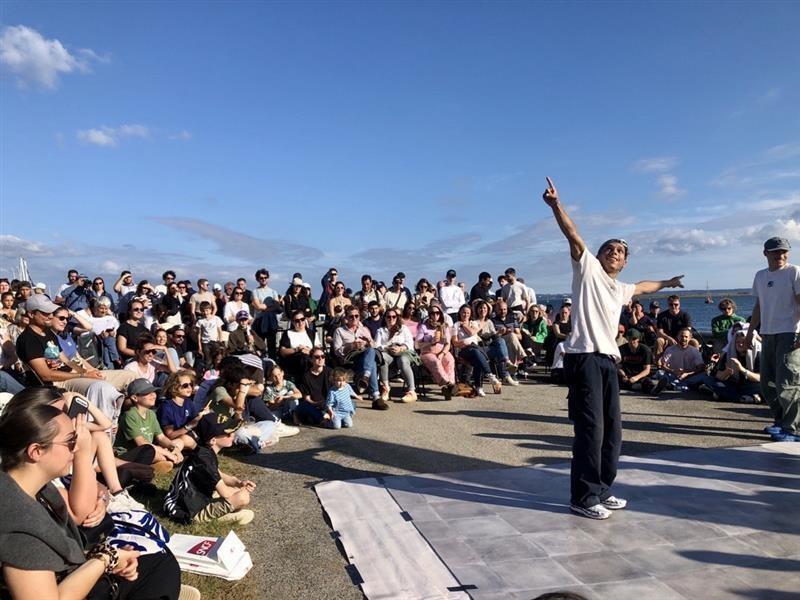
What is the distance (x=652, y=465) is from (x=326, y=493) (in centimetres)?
289

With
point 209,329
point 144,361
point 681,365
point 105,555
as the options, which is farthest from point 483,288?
point 105,555

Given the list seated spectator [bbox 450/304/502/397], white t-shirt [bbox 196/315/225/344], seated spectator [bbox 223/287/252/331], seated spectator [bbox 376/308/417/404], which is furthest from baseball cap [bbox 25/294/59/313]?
seated spectator [bbox 450/304/502/397]

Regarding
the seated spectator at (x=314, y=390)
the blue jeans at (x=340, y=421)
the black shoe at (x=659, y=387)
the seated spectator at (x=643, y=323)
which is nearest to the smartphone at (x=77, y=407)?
the blue jeans at (x=340, y=421)

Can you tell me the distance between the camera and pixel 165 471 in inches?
196

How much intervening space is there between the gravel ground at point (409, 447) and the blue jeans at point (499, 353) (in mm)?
928

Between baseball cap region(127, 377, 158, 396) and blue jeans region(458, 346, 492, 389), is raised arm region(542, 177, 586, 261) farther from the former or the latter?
blue jeans region(458, 346, 492, 389)

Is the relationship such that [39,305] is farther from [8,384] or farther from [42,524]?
[42,524]

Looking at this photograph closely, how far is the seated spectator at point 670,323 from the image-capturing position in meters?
10.5

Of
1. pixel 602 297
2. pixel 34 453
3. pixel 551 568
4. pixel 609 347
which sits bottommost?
pixel 551 568

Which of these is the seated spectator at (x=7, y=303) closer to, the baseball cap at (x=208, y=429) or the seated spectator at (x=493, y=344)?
the baseball cap at (x=208, y=429)

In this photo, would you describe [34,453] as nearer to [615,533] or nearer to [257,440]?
[615,533]

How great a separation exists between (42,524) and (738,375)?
868 centimetres

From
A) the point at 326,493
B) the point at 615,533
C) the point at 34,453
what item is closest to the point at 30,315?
the point at 326,493

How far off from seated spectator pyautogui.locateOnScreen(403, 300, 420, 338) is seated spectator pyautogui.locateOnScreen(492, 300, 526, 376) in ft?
5.00
